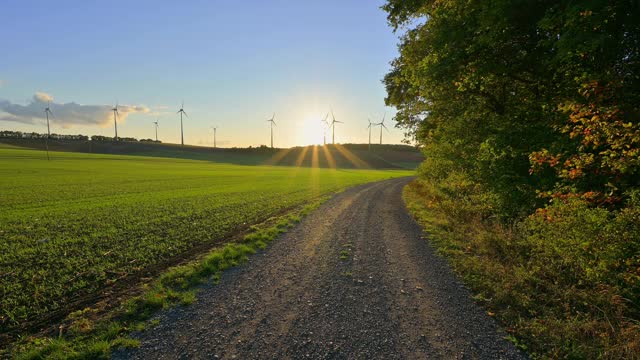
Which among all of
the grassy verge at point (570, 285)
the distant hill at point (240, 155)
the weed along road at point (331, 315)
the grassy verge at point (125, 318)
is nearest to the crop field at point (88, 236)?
the grassy verge at point (125, 318)

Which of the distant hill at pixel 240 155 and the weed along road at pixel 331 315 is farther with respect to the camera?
the distant hill at pixel 240 155

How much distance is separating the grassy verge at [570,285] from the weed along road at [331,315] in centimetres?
73

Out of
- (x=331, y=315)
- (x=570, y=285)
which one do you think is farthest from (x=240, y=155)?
(x=570, y=285)

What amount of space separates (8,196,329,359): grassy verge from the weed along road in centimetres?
35

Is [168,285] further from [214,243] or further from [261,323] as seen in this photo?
[214,243]

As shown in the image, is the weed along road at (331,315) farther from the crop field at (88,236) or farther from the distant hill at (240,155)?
the distant hill at (240,155)

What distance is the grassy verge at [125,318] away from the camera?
6.10 metres

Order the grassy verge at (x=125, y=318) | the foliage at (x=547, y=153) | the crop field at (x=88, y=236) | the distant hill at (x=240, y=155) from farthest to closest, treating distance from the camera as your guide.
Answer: the distant hill at (x=240, y=155) < the crop field at (x=88, y=236) < the foliage at (x=547, y=153) < the grassy verge at (x=125, y=318)

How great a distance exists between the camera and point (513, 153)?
1066cm

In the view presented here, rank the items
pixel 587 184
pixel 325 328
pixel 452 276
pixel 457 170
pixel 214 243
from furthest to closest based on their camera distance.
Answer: pixel 457 170 < pixel 214 243 < pixel 452 276 < pixel 587 184 < pixel 325 328

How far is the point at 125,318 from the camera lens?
741 centimetres

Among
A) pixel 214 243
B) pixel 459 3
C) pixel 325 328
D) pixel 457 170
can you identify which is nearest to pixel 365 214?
pixel 457 170

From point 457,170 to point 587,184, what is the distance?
9305mm

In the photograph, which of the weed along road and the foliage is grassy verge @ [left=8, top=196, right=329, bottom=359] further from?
the foliage
